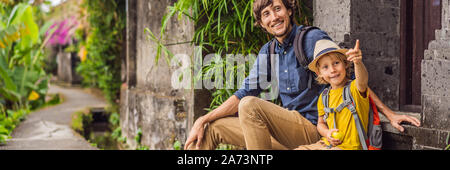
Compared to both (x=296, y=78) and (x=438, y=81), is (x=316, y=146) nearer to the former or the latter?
(x=296, y=78)

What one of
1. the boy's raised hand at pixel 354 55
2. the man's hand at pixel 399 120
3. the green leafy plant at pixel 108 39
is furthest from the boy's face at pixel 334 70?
the green leafy plant at pixel 108 39

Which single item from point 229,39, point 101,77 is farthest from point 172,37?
point 101,77

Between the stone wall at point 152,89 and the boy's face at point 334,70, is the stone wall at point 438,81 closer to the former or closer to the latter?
the boy's face at point 334,70

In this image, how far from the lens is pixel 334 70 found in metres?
1.97

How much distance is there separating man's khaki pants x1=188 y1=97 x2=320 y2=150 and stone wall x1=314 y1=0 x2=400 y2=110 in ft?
2.47

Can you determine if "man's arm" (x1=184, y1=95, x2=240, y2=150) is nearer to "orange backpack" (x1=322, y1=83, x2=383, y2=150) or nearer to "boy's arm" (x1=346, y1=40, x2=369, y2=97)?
"orange backpack" (x1=322, y1=83, x2=383, y2=150)

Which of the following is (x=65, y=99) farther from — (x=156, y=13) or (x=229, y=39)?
(x=229, y=39)

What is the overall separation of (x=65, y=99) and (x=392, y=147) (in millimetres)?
10268

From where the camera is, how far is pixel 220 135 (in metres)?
2.33

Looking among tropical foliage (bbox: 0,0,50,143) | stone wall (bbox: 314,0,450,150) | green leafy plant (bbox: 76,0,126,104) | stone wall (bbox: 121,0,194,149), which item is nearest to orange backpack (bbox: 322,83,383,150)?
stone wall (bbox: 314,0,450,150)

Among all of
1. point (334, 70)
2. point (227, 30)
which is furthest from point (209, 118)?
point (227, 30)

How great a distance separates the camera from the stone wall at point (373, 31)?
265 cm

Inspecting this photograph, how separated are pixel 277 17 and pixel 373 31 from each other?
0.88 m

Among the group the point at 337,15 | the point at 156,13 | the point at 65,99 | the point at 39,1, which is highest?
the point at 39,1
